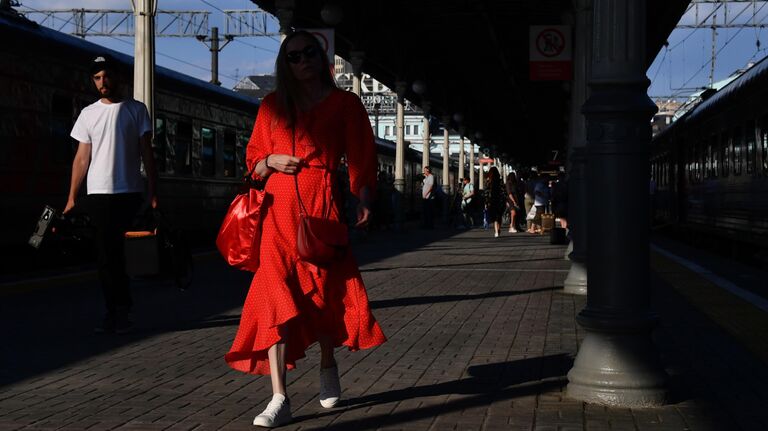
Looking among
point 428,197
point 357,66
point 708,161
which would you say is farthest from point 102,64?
point 428,197

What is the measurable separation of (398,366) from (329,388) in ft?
4.55

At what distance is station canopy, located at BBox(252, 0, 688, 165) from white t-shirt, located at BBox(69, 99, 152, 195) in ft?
30.7

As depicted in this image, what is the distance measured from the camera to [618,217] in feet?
18.8

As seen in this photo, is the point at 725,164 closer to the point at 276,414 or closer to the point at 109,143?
the point at 109,143

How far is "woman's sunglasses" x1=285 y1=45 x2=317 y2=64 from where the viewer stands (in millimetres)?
5086

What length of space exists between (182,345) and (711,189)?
633 inches

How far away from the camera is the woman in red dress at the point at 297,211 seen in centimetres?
507

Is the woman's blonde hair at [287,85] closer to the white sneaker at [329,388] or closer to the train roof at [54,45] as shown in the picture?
the white sneaker at [329,388]

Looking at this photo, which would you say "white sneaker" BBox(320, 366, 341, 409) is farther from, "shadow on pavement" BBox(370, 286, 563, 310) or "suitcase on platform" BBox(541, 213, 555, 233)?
"suitcase on platform" BBox(541, 213, 555, 233)

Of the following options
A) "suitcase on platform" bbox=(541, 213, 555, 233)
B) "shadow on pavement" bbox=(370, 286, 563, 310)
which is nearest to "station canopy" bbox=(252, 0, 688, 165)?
"suitcase on platform" bbox=(541, 213, 555, 233)

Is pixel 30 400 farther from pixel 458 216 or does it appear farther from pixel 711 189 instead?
pixel 458 216

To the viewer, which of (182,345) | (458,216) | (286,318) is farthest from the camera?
(458,216)

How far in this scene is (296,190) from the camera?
202 inches

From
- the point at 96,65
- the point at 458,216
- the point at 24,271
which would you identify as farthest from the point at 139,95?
the point at 458,216
